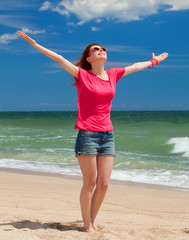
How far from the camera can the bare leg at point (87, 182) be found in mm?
3725

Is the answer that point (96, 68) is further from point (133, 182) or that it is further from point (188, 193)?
point (133, 182)

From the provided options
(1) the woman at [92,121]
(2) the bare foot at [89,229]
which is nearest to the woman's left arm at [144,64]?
(1) the woman at [92,121]

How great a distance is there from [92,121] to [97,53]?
0.80m

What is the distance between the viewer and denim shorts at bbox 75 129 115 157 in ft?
12.1

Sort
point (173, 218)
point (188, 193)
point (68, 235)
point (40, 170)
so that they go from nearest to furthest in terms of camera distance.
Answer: point (68, 235)
point (173, 218)
point (188, 193)
point (40, 170)

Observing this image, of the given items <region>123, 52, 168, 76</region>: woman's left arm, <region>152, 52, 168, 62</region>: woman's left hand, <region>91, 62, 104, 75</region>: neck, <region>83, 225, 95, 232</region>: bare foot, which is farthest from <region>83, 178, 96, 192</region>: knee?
<region>152, 52, 168, 62</region>: woman's left hand

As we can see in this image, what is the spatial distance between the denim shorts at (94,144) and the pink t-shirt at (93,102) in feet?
0.19

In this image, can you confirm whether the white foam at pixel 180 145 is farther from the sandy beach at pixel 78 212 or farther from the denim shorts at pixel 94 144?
the denim shorts at pixel 94 144

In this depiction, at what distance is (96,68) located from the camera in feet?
12.9

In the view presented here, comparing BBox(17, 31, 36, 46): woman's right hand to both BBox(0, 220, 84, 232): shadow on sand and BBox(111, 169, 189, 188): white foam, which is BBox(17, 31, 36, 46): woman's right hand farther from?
BBox(111, 169, 189, 188): white foam

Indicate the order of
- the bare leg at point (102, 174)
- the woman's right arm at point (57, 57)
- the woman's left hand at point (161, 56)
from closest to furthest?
the woman's right arm at point (57, 57) → the bare leg at point (102, 174) → the woman's left hand at point (161, 56)

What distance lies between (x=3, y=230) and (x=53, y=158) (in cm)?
849

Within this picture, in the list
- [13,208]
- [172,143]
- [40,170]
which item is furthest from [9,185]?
[172,143]

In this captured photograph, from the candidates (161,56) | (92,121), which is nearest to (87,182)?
(92,121)
